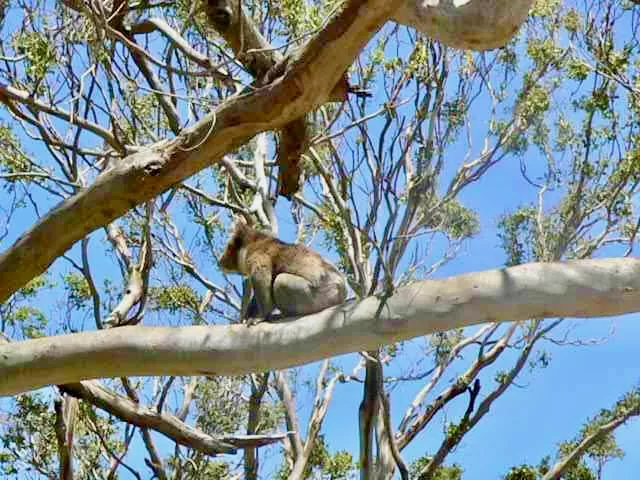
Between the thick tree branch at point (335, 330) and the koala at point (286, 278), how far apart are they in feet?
3.43

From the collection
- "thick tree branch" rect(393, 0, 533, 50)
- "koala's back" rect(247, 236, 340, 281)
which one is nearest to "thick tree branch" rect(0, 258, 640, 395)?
"thick tree branch" rect(393, 0, 533, 50)

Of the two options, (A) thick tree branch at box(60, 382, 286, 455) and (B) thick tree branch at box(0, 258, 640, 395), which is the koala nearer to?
(A) thick tree branch at box(60, 382, 286, 455)

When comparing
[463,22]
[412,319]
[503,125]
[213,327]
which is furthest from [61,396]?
[503,125]

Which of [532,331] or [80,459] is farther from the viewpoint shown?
[532,331]

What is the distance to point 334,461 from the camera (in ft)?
44.4

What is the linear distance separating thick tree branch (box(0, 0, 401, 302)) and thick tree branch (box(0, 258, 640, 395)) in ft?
1.96

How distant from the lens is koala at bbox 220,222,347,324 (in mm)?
7578

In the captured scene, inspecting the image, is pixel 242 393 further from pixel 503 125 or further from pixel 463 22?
pixel 463 22

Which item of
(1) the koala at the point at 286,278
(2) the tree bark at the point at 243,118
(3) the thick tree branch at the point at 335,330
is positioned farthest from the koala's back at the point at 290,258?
(2) the tree bark at the point at 243,118

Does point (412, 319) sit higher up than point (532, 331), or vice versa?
point (532, 331)

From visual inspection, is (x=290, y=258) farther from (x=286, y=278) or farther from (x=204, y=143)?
(x=204, y=143)

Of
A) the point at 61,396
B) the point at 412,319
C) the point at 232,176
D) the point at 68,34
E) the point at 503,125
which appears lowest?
the point at 412,319

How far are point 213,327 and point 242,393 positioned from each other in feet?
27.4

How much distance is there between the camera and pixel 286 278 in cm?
779
